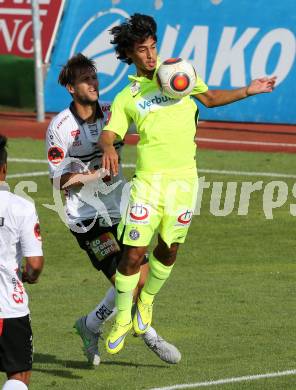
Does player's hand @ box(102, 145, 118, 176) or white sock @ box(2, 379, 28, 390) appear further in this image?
player's hand @ box(102, 145, 118, 176)

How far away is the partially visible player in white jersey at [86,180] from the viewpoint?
10.5 m

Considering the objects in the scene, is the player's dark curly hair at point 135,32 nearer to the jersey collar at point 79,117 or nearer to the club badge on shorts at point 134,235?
the jersey collar at point 79,117

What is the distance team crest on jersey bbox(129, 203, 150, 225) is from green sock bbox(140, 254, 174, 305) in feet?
1.59

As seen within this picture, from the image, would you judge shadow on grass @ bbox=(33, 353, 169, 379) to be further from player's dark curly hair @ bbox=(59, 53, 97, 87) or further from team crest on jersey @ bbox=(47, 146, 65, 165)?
player's dark curly hair @ bbox=(59, 53, 97, 87)

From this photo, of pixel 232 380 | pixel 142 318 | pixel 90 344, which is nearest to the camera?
pixel 232 380

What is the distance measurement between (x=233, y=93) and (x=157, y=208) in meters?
1.19

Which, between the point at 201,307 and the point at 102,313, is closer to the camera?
the point at 102,313

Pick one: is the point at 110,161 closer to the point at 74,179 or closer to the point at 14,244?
the point at 74,179

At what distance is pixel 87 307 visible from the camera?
1247cm

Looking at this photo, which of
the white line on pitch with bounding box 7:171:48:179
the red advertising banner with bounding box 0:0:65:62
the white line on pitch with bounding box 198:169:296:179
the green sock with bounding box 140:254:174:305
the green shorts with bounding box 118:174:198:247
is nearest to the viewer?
the green shorts with bounding box 118:174:198:247

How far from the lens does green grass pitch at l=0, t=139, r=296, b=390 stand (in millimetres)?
9977

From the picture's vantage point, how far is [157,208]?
32.6 feet

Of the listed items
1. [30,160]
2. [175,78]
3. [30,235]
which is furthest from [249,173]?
[30,235]

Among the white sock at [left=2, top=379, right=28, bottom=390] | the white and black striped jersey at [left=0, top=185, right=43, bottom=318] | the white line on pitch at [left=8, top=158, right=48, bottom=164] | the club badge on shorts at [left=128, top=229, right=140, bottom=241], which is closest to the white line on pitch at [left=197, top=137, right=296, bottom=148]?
the white line on pitch at [left=8, top=158, right=48, bottom=164]
